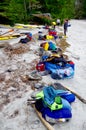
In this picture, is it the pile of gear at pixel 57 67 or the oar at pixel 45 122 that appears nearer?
the oar at pixel 45 122

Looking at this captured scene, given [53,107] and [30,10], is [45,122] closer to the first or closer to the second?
[53,107]

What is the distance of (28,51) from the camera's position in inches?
610

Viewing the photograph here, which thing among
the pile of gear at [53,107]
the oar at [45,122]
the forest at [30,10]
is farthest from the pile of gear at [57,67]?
the forest at [30,10]

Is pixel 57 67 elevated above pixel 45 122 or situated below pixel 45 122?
below

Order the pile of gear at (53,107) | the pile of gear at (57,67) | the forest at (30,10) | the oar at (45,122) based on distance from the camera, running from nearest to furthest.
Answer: the oar at (45,122) < the pile of gear at (53,107) < the pile of gear at (57,67) < the forest at (30,10)

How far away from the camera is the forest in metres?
24.8

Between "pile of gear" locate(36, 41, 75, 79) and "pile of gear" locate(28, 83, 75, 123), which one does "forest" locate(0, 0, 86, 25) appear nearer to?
"pile of gear" locate(36, 41, 75, 79)

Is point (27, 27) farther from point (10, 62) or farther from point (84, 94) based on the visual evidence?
point (84, 94)

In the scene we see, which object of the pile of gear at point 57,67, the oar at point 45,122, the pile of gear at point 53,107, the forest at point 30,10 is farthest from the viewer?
the forest at point 30,10

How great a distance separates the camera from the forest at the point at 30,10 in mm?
24828

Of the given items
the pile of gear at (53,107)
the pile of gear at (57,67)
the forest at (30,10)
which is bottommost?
the forest at (30,10)

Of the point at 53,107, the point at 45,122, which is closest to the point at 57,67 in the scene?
the point at 53,107

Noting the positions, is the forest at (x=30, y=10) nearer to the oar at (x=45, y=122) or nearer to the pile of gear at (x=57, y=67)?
the pile of gear at (x=57, y=67)

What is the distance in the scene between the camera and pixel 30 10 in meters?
27.4
